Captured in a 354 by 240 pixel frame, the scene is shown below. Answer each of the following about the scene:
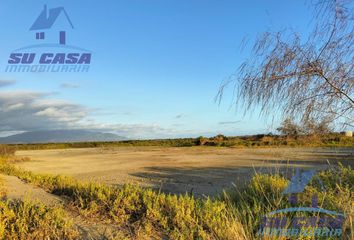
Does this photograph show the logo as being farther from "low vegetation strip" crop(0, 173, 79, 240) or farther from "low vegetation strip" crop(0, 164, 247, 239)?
"low vegetation strip" crop(0, 173, 79, 240)

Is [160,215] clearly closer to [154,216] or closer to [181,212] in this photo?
[154,216]

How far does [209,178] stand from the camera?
13.7 meters

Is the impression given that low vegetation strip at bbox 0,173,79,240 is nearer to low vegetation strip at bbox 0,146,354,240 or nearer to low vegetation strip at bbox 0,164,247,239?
low vegetation strip at bbox 0,146,354,240

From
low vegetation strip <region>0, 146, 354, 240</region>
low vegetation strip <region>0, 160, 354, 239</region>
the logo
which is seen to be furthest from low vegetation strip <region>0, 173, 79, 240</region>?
the logo

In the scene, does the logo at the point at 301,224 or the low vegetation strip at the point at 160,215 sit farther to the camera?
the low vegetation strip at the point at 160,215

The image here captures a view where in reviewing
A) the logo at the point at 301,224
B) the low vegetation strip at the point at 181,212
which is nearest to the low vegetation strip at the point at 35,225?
the low vegetation strip at the point at 181,212

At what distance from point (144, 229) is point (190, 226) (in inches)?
24.4

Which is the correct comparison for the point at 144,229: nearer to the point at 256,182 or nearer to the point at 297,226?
the point at 297,226

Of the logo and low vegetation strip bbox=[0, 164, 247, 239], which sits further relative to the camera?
low vegetation strip bbox=[0, 164, 247, 239]

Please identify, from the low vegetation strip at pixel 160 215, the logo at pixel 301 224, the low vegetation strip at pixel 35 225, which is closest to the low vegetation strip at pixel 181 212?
the low vegetation strip at pixel 160 215

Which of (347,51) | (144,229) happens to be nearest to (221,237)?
(144,229)

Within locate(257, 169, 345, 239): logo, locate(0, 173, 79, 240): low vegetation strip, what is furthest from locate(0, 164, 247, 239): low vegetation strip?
locate(0, 173, 79, 240): low vegetation strip

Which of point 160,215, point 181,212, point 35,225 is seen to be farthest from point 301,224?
point 35,225

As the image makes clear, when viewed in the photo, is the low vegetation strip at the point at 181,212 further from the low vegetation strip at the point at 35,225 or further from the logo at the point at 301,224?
the low vegetation strip at the point at 35,225
